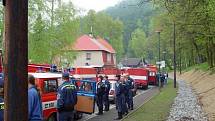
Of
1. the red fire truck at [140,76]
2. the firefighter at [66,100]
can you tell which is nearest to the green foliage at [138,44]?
the red fire truck at [140,76]

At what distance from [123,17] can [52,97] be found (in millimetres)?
182172

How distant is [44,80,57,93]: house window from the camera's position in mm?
14713

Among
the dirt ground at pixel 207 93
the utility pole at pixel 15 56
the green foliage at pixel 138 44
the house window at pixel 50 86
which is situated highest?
the green foliage at pixel 138 44

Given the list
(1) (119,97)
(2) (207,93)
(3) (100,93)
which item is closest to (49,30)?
(2) (207,93)

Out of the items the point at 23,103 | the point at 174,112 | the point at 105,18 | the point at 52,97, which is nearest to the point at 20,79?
the point at 23,103

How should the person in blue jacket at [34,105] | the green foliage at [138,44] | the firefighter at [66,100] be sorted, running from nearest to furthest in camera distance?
the person in blue jacket at [34,105]
the firefighter at [66,100]
the green foliage at [138,44]

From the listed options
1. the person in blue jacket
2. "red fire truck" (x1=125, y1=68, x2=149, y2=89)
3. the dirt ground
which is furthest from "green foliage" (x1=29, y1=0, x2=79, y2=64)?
the person in blue jacket

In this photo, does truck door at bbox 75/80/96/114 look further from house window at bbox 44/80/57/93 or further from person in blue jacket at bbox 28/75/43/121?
person in blue jacket at bbox 28/75/43/121

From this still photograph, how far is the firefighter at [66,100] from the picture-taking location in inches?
479

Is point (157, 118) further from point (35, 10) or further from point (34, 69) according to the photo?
point (35, 10)

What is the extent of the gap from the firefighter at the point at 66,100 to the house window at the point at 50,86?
2.48m

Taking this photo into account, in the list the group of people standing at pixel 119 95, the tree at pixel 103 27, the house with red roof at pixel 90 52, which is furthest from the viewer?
the tree at pixel 103 27

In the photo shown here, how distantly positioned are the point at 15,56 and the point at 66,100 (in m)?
A: 7.15

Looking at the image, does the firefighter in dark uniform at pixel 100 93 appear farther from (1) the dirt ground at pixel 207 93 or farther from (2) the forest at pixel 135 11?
(1) the dirt ground at pixel 207 93
